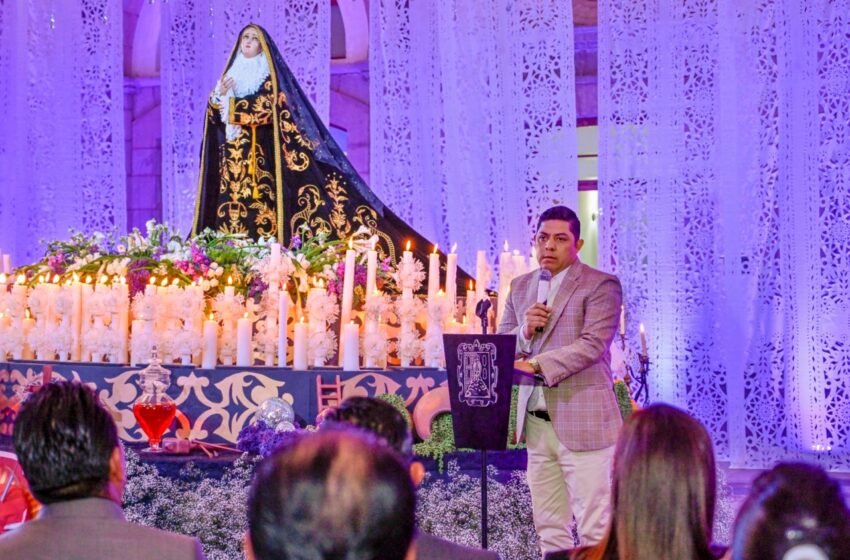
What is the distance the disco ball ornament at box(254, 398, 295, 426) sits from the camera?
164 inches

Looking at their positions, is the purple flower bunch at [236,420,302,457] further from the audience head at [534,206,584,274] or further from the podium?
the audience head at [534,206,584,274]

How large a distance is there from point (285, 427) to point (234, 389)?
0.40m

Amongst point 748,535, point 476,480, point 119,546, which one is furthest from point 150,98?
point 748,535

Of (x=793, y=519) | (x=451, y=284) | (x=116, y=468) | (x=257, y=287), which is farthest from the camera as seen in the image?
(x=257, y=287)

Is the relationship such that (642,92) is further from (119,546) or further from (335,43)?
(119,546)

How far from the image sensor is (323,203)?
5.59 metres

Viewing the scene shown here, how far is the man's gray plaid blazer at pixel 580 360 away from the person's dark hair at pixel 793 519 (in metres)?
2.17

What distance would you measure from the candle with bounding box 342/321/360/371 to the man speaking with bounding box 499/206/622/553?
0.87m

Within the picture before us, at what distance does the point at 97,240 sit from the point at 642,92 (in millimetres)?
3621

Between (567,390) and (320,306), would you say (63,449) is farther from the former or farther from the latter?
(320,306)

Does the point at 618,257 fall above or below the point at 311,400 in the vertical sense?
above

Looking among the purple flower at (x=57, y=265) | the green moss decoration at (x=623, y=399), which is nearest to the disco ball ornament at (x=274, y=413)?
the green moss decoration at (x=623, y=399)

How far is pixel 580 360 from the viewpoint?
351cm

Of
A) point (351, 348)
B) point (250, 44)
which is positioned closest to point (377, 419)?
point (351, 348)
